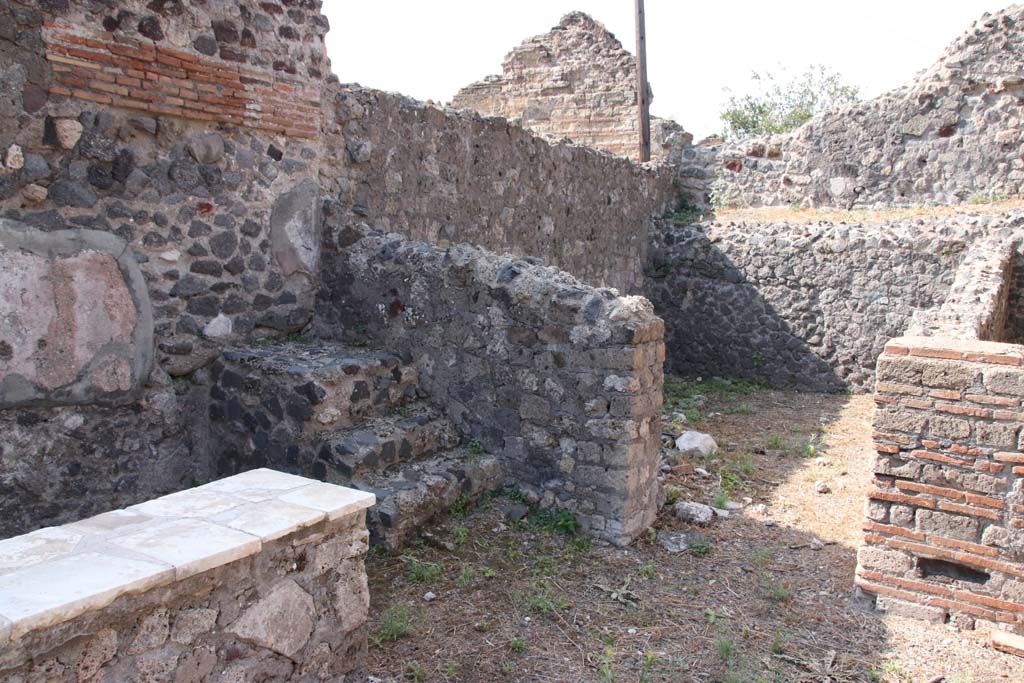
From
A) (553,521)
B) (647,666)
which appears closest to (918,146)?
(553,521)

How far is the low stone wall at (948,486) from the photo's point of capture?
3734 millimetres

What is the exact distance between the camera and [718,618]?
3932 mm

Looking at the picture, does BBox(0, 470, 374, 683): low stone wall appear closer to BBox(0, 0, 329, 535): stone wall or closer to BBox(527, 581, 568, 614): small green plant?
BBox(527, 581, 568, 614): small green plant

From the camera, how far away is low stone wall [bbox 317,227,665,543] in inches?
179

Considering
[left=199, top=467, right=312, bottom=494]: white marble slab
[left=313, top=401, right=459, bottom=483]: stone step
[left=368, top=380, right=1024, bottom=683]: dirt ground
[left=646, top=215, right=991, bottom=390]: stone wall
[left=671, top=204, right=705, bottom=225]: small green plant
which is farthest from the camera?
[left=671, top=204, right=705, bottom=225]: small green plant

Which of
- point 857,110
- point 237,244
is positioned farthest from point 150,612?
point 857,110

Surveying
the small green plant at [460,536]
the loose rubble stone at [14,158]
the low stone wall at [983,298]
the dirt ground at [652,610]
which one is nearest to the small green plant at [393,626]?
the dirt ground at [652,610]

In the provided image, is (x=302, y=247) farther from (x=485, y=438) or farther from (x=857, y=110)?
(x=857, y=110)

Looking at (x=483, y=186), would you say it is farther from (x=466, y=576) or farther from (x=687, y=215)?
(x=687, y=215)

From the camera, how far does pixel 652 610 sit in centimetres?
396

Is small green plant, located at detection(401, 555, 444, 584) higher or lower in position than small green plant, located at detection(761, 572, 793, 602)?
higher

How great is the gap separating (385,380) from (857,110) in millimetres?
9039

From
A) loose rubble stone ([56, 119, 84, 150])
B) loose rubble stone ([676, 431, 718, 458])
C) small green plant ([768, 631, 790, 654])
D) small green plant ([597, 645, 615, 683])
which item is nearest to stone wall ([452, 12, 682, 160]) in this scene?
loose rubble stone ([676, 431, 718, 458])

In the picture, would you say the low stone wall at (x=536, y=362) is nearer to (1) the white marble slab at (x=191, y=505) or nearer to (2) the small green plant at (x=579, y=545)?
(2) the small green plant at (x=579, y=545)
